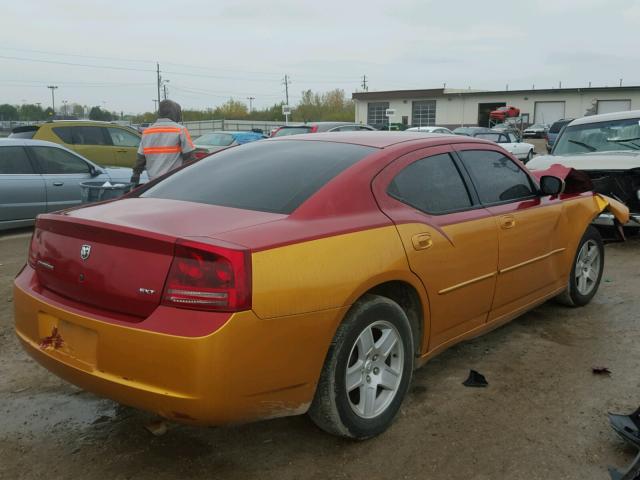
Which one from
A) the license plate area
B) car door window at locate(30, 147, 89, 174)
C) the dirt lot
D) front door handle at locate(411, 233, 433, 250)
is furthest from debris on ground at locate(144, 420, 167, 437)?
car door window at locate(30, 147, 89, 174)

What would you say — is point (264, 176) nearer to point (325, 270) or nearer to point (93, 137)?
point (325, 270)

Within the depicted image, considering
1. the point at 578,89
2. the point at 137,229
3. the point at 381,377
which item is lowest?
the point at 381,377

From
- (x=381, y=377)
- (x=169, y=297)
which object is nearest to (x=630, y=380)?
(x=381, y=377)

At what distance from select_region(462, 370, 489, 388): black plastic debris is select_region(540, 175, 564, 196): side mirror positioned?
1521mm

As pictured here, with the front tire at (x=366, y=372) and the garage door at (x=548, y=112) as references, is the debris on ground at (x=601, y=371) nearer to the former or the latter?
the front tire at (x=366, y=372)

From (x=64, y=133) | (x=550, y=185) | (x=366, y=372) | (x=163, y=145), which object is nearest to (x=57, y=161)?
(x=163, y=145)

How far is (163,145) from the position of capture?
650 centimetres

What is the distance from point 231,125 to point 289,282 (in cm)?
5152

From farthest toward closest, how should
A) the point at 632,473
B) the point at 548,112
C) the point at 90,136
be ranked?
1. the point at 548,112
2. the point at 90,136
3. the point at 632,473

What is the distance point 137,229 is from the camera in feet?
8.44

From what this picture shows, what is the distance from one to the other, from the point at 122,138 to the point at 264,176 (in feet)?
36.1

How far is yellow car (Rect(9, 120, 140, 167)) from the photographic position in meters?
12.1

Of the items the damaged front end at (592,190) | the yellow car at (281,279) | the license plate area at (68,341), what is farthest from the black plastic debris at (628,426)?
the license plate area at (68,341)

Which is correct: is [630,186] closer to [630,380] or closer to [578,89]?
[630,380]
